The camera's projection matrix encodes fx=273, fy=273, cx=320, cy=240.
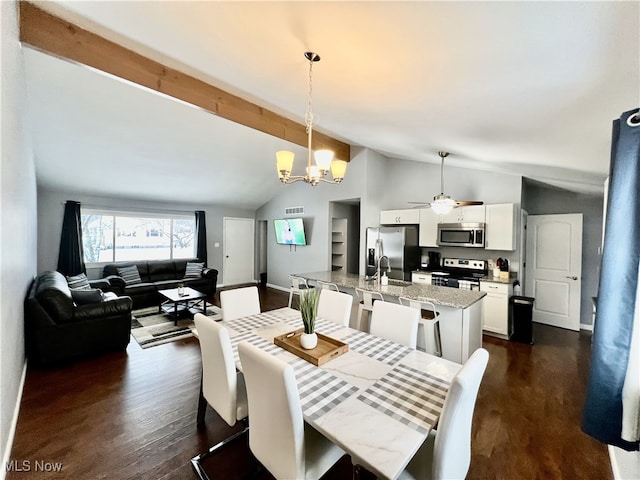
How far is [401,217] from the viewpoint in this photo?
5.21 metres

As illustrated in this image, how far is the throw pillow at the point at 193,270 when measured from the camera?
252 inches

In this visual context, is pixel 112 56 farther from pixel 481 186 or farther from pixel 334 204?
pixel 481 186

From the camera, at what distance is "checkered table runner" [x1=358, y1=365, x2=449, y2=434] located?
3.93ft

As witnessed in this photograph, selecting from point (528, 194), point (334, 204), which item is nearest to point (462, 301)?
point (528, 194)

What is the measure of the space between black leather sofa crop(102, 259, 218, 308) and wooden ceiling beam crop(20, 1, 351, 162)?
12.6 ft

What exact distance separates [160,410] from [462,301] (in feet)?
9.46

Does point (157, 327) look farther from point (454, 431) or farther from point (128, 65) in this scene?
point (454, 431)

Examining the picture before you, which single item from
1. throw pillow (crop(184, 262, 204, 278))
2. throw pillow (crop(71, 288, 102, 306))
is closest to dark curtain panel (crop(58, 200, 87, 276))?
throw pillow (crop(184, 262, 204, 278))

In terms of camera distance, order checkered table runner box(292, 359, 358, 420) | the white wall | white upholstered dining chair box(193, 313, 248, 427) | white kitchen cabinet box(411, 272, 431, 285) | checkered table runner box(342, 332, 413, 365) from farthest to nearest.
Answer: the white wall < white kitchen cabinet box(411, 272, 431, 285) < checkered table runner box(342, 332, 413, 365) < white upholstered dining chair box(193, 313, 248, 427) < checkered table runner box(292, 359, 358, 420)

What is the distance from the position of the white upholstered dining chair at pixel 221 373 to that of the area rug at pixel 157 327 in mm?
1890

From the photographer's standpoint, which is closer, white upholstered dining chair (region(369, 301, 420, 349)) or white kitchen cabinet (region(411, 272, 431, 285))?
white upholstered dining chair (region(369, 301, 420, 349))

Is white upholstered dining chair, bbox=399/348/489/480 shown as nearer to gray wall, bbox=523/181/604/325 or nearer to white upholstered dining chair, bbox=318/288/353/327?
white upholstered dining chair, bbox=318/288/353/327

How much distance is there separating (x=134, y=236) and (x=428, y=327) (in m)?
6.79

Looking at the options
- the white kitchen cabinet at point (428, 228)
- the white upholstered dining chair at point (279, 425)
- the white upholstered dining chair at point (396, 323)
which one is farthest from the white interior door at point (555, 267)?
the white upholstered dining chair at point (279, 425)
